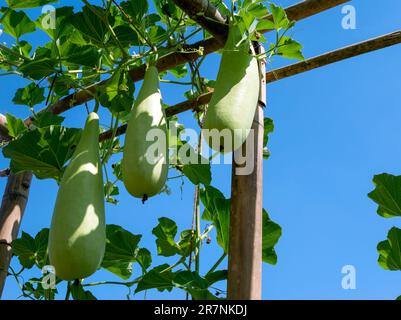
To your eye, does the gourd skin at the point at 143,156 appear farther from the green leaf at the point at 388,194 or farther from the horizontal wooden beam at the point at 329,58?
the green leaf at the point at 388,194

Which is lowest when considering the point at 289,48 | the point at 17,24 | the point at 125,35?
the point at 289,48

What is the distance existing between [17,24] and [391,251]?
1281mm

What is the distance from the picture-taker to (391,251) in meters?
1.35

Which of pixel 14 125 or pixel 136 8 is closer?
pixel 136 8

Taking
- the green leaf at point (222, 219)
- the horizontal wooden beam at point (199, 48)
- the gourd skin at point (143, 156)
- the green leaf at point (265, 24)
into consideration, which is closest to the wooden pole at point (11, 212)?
the horizontal wooden beam at point (199, 48)

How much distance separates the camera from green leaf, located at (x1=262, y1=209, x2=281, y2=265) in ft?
3.77

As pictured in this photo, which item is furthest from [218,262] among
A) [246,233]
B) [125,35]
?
[125,35]

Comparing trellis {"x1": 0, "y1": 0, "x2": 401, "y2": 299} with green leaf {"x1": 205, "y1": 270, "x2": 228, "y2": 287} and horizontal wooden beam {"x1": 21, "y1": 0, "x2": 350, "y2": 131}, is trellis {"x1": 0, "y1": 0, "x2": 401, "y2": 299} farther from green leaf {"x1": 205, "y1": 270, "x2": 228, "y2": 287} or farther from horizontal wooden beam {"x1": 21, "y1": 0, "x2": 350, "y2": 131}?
green leaf {"x1": 205, "y1": 270, "x2": 228, "y2": 287}

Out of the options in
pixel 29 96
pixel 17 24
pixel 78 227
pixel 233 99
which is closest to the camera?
pixel 78 227

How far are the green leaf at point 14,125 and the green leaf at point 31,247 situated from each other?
1.18 feet

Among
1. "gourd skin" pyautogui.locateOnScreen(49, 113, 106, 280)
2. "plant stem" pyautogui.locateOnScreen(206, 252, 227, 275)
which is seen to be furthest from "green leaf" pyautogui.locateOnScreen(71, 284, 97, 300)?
"gourd skin" pyautogui.locateOnScreen(49, 113, 106, 280)

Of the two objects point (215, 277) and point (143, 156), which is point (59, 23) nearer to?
point (143, 156)
